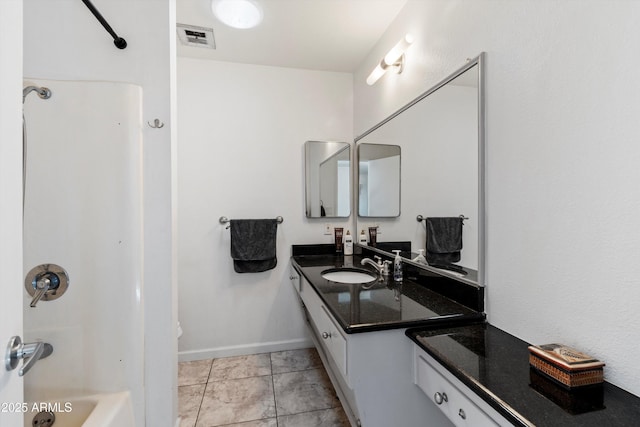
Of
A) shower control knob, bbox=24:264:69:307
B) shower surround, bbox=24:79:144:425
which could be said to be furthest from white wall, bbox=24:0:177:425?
shower control knob, bbox=24:264:69:307

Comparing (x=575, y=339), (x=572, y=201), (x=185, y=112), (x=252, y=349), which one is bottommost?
(x=252, y=349)

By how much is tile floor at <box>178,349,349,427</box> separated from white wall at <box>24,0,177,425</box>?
1.72 feet

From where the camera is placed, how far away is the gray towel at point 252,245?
228 centimetres

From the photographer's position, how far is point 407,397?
1.09 m

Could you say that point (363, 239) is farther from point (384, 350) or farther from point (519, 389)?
point (519, 389)

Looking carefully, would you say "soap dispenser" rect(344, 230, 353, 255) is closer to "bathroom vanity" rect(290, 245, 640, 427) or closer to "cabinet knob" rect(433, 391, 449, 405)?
"bathroom vanity" rect(290, 245, 640, 427)

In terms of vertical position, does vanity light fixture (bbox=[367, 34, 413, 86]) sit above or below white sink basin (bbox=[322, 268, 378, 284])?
above

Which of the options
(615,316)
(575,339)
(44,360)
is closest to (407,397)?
(575,339)

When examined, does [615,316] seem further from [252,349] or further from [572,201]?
[252,349]

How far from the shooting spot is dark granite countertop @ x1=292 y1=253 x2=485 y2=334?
1069mm

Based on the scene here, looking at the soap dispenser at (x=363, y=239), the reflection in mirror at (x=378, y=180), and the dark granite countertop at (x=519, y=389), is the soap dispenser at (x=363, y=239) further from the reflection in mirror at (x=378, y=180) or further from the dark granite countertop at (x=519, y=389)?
the dark granite countertop at (x=519, y=389)

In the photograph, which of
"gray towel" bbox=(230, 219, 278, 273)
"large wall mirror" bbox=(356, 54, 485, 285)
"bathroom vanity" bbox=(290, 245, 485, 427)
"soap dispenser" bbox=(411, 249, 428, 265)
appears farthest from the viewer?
"gray towel" bbox=(230, 219, 278, 273)

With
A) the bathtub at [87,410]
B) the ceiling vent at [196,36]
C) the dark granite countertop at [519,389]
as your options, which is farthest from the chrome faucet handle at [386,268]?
the ceiling vent at [196,36]

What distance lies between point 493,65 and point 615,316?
929 millimetres
